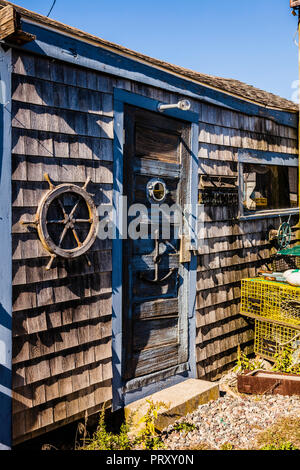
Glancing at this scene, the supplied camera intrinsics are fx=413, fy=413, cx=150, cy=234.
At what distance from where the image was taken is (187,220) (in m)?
5.47

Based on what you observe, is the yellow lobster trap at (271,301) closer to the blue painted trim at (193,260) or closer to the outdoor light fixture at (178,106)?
the blue painted trim at (193,260)

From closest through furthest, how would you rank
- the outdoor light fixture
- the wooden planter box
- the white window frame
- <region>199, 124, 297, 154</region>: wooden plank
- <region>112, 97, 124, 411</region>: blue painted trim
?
<region>112, 97, 124, 411</region>: blue painted trim < the outdoor light fixture < the wooden planter box < <region>199, 124, 297, 154</region>: wooden plank < the white window frame

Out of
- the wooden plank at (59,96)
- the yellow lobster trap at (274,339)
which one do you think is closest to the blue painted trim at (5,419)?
the wooden plank at (59,96)

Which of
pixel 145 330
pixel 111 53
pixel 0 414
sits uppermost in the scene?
pixel 111 53

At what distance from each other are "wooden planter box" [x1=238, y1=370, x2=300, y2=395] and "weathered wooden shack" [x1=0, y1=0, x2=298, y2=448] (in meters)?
0.65

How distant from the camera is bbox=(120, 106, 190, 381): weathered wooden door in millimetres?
4715

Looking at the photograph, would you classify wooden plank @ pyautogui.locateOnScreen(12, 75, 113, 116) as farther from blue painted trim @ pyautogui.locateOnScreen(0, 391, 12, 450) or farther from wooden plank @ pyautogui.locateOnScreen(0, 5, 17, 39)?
blue painted trim @ pyautogui.locateOnScreen(0, 391, 12, 450)

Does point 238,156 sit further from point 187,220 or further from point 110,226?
point 110,226

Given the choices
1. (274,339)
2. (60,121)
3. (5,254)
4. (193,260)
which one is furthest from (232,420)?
(60,121)

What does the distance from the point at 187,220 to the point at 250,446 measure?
2.72m

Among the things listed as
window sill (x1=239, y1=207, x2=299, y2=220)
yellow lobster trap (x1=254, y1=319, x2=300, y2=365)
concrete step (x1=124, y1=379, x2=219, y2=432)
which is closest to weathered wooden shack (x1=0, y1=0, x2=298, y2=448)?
concrete step (x1=124, y1=379, x2=219, y2=432)

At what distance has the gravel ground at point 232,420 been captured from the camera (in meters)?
4.32

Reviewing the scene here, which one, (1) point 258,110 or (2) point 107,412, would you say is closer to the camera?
(2) point 107,412
